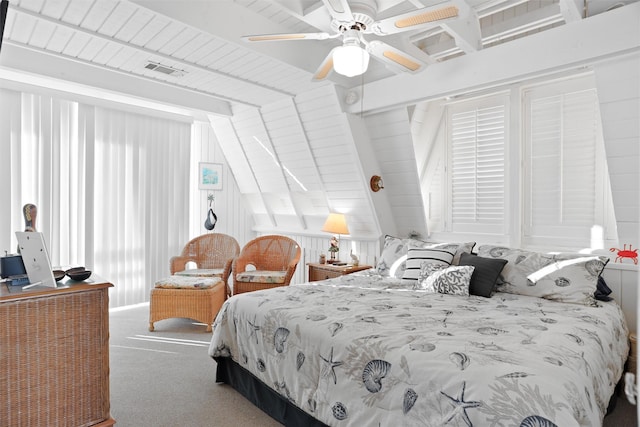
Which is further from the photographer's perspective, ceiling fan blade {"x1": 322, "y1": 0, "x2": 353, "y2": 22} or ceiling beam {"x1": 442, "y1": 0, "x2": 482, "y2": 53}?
ceiling beam {"x1": 442, "y1": 0, "x2": 482, "y2": 53}

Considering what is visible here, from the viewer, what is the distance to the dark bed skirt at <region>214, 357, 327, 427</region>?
2102mm

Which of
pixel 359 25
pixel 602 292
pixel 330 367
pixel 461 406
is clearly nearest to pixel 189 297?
pixel 330 367

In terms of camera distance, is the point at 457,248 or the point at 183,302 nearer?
the point at 457,248

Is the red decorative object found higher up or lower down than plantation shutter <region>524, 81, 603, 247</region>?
lower down

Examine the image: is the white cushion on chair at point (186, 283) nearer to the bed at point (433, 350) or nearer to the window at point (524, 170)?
the bed at point (433, 350)

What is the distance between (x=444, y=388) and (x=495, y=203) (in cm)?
263

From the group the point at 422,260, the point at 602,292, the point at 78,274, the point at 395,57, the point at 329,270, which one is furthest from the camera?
the point at 329,270

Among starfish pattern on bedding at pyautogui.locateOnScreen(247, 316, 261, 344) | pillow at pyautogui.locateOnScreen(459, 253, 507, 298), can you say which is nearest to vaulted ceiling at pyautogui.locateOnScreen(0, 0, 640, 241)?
pillow at pyautogui.locateOnScreen(459, 253, 507, 298)

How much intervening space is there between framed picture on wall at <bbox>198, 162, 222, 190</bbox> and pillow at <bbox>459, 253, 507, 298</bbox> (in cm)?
356

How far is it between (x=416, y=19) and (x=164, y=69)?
220 cm

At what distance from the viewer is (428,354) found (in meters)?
1.68

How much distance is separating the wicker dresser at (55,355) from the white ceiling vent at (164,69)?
1.87 metres

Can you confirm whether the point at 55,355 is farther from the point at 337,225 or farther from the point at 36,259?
the point at 337,225

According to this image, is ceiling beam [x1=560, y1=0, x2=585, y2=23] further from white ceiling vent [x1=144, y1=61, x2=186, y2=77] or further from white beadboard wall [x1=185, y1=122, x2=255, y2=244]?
white beadboard wall [x1=185, y1=122, x2=255, y2=244]
